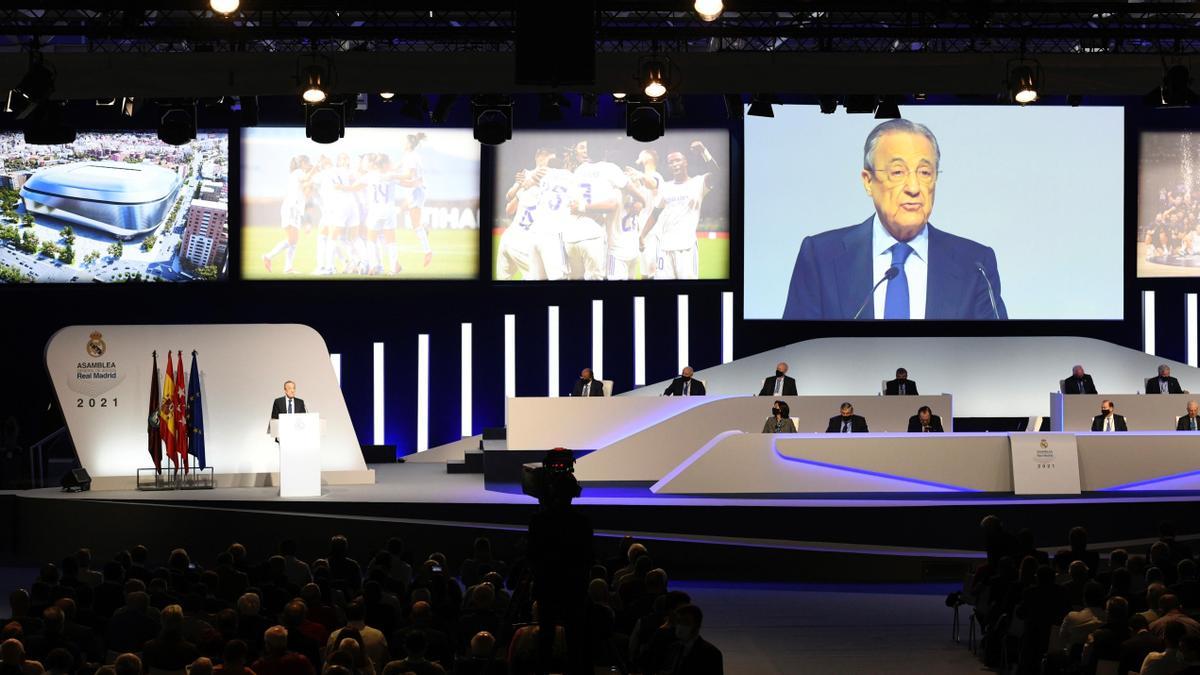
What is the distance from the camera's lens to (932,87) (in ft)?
44.5

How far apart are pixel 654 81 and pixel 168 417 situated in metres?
5.92

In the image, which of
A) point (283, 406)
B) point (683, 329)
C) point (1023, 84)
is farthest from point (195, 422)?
point (1023, 84)

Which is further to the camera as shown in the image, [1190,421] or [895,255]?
[895,255]

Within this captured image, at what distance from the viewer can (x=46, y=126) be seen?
13.0m

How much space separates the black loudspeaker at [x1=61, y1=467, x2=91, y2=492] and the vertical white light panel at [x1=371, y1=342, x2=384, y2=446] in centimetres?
521

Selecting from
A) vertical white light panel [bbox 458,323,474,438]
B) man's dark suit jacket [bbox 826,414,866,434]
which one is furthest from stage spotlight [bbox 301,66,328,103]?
vertical white light panel [bbox 458,323,474,438]

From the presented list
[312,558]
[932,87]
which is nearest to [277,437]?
[312,558]

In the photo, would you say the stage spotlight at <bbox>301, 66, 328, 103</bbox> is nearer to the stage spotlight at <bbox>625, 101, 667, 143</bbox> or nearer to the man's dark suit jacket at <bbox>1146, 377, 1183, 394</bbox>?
the stage spotlight at <bbox>625, 101, 667, 143</bbox>

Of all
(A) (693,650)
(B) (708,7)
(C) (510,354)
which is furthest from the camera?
(C) (510,354)

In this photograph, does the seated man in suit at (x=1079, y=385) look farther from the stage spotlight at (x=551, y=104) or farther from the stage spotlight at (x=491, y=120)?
the stage spotlight at (x=491, y=120)

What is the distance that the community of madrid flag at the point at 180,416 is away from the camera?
14.4 metres

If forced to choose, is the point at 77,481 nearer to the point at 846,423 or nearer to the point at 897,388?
the point at 846,423

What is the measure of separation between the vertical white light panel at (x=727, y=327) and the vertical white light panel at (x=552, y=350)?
2252 mm

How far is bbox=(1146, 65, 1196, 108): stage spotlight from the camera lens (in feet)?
42.7
